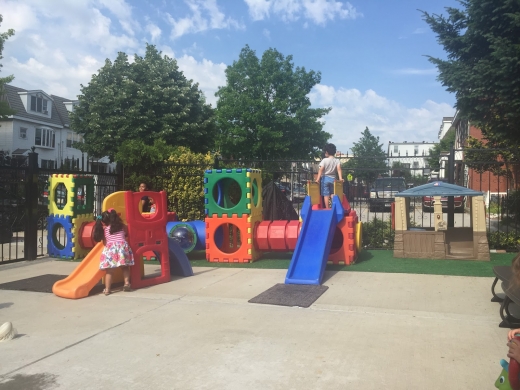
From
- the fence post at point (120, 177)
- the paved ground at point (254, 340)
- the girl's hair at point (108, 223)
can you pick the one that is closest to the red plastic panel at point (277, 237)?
the paved ground at point (254, 340)

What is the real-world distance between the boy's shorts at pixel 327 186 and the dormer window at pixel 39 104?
38517 mm

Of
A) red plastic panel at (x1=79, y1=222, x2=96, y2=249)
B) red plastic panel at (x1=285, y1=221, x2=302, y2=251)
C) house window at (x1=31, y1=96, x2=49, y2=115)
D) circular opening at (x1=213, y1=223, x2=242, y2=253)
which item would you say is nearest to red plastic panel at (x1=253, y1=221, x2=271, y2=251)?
red plastic panel at (x1=285, y1=221, x2=302, y2=251)

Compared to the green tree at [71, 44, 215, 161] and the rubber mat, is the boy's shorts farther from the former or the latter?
the green tree at [71, 44, 215, 161]

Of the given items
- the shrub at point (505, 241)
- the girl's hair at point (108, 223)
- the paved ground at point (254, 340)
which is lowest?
the paved ground at point (254, 340)

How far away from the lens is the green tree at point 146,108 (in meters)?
26.0

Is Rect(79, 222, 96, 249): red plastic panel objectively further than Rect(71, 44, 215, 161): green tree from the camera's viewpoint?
No

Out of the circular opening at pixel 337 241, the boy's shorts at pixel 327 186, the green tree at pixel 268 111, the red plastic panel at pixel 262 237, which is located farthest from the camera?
the green tree at pixel 268 111

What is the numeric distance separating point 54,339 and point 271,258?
6.52 metres

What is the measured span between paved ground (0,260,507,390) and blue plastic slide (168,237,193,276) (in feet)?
3.81

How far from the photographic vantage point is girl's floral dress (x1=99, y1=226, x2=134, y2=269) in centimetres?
746

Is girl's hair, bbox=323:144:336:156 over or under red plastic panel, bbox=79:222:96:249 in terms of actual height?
over

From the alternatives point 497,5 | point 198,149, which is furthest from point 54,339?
point 198,149

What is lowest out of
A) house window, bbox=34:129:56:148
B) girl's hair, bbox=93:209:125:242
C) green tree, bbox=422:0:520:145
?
girl's hair, bbox=93:209:125:242

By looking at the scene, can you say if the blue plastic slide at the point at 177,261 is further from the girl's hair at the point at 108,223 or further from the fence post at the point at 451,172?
the fence post at the point at 451,172
